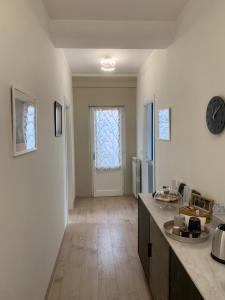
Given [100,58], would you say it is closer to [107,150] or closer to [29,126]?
[107,150]

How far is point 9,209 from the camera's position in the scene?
1.43 m

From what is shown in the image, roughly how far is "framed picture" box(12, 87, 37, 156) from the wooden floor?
1549mm

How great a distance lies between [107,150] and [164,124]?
278cm

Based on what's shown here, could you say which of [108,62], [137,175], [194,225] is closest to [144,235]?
[194,225]

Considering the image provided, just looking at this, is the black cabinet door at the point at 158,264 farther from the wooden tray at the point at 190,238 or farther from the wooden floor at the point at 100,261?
the wooden floor at the point at 100,261

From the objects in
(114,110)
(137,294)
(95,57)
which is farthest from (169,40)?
(114,110)

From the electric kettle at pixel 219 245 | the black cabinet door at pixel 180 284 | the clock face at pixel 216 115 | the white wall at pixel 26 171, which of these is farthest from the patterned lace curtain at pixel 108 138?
the electric kettle at pixel 219 245

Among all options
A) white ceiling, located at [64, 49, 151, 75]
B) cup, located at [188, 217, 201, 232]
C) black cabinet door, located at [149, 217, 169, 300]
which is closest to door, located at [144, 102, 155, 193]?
white ceiling, located at [64, 49, 151, 75]

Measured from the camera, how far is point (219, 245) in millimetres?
1454

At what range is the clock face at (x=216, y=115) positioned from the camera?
1953 millimetres

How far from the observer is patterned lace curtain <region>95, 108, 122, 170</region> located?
609 centimetres

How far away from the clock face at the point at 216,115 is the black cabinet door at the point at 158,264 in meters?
0.91

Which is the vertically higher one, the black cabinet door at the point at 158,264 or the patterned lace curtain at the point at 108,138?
the patterned lace curtain at the point at 108,138

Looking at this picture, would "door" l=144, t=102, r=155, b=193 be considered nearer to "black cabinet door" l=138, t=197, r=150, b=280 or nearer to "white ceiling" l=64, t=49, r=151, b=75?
"white ceiling" l=64, t=49, r=151, b=75
